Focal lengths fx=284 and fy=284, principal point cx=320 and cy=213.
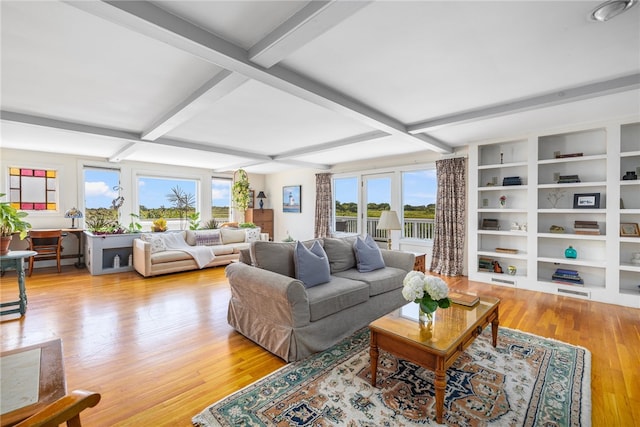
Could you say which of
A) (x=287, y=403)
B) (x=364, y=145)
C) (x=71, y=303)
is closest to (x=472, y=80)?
(x=364, y=145)

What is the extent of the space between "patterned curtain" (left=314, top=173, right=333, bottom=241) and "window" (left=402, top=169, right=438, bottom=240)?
1998 mm

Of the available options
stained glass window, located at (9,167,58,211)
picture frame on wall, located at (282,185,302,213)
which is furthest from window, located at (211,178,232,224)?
stained glass window, located at (9,167,58,211)

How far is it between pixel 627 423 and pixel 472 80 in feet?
8.60

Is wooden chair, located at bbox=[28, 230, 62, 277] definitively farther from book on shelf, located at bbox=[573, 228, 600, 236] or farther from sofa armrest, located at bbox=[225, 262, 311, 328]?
book on shelf, located at bbox=[573, 228, 600, 236]

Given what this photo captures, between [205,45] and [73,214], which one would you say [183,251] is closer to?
[73,214]

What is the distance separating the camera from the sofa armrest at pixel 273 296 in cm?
224

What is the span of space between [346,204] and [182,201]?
14.3 feet

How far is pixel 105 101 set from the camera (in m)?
3.07

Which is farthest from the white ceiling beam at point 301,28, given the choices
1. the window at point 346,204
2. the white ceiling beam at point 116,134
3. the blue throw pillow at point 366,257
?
the window at point 346,204

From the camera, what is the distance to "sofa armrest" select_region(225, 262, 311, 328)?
2.24 metres

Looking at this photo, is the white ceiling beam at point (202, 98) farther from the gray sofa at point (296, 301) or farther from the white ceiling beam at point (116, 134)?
the gray sofa at point (296, 301)

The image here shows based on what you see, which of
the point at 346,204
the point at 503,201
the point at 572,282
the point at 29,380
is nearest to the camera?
the point at 29,380

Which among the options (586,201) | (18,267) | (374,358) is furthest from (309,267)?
(586,201)

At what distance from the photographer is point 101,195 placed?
6398mm
